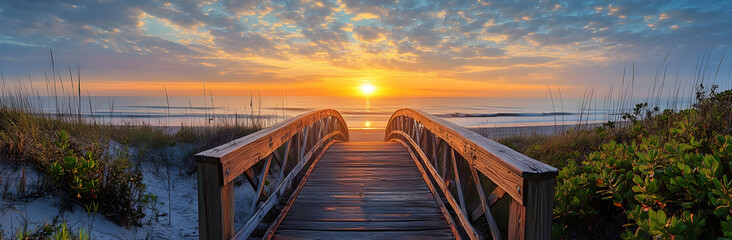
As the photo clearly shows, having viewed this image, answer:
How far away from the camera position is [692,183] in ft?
6.18

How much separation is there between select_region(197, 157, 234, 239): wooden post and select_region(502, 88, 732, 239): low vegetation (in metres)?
2.30

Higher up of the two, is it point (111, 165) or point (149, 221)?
point (111, 165)

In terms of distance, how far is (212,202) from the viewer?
2043mm

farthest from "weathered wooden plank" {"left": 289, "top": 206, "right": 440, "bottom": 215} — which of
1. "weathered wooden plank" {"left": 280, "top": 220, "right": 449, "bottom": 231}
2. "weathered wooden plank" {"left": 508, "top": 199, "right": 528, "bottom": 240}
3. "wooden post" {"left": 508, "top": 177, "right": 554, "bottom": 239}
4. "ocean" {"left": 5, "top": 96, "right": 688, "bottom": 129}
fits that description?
"ocean" {"left": 5, "top": 96, "right": 688, "bottom": 129}

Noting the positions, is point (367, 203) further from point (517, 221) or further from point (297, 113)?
point (297, 113)

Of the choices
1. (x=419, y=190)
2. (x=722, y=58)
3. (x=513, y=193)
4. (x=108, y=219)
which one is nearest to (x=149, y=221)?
(x=108, y=219)

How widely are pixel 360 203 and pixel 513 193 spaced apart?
6.98ft

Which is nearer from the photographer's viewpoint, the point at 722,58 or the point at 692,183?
the point at 692,183

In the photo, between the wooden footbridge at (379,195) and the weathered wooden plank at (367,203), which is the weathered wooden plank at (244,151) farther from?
the weathered wooden plank at (367,203)

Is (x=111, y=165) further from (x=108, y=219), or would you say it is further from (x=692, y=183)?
(x=692, y=183)

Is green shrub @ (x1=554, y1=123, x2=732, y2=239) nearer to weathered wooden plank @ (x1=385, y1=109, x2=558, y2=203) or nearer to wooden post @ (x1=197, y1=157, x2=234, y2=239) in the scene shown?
weathered wooden plank @ (x1=385, y1=109, x2=558, y2=203)

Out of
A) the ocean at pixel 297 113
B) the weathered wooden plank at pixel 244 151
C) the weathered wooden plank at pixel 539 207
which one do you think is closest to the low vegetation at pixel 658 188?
the weathered wooden plank at pixel 539 207

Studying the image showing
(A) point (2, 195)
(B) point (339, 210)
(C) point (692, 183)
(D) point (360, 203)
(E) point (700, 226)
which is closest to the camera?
(E) point (700, 226)

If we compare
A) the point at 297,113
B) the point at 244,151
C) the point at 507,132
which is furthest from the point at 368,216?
the point at 297,113
